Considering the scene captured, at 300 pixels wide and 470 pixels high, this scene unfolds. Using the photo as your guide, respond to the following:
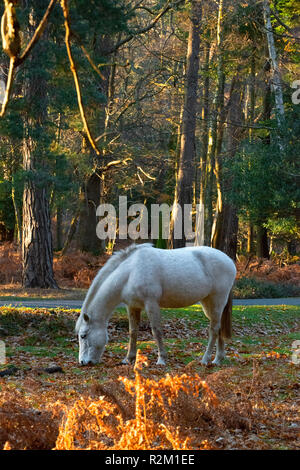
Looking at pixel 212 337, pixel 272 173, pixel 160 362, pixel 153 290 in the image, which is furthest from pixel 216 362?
pixel 272 173

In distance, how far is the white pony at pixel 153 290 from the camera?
936 cm

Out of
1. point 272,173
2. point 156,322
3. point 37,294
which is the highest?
point 272,173

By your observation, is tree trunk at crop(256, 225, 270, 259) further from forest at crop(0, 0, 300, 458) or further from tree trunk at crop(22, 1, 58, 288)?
tree trunk at crop(22, 1, 58, 288)

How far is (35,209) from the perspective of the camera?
20141 mm

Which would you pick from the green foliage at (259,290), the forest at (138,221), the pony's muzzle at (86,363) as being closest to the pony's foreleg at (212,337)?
the forest at (138,221)

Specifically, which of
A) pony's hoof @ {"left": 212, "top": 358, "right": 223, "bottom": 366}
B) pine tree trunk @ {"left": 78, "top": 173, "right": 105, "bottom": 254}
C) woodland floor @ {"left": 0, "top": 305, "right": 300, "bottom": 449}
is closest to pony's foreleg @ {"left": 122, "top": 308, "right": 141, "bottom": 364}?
woodland floor @ {"left": 0, "top": 305, "right": 300, "bottom": 449}

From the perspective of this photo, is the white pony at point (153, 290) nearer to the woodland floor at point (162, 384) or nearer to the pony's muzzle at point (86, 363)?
the pony's muzzle at point (86, 363)

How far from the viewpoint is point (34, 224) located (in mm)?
20172

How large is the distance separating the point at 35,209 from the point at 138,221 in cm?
1598

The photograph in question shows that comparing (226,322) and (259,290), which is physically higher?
(226,322)

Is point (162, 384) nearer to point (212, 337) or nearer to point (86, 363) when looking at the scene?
point (86, 363)

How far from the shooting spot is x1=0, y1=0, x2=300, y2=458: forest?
197 inches
